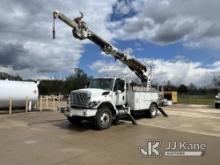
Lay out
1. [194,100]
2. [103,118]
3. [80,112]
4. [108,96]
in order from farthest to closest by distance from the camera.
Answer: [194,100] → [108,96] → [103,118] → [80,112]

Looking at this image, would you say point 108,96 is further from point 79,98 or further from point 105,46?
point 105,46

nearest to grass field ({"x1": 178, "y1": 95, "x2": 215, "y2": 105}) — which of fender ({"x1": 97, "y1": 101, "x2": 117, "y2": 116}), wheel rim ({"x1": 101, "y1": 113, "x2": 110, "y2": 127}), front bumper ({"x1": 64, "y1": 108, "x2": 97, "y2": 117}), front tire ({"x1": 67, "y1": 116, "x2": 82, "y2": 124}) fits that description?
fender ({"x1": 97, "y1": 101, "x2": 117, "y2": 116})

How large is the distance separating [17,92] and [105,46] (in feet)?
26.5

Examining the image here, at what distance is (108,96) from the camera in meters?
14.8

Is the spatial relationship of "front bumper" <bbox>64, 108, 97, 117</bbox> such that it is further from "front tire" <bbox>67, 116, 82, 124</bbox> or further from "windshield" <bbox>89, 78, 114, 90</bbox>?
"windshield" <bbox>89, 78, 114, 90</bbox>

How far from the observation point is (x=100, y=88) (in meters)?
15.6

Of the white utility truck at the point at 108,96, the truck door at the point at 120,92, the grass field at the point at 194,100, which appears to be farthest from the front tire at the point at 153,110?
the grass field at the point at 194,100

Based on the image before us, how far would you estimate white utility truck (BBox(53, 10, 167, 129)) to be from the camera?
14.0m
